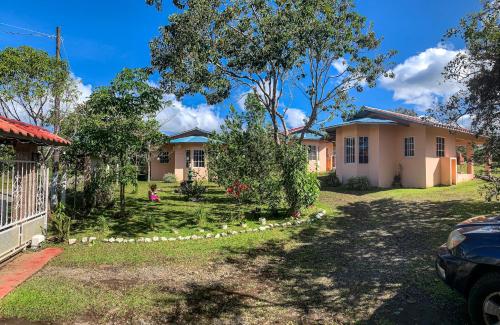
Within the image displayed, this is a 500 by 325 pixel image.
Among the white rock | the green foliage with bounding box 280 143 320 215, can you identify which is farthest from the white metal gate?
the green foliage with bounding box 280 143 320 215

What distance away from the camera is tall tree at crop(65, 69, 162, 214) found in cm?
902

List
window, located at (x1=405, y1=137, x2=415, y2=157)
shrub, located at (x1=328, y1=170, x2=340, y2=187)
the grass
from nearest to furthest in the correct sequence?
the grass → window, located at (x1=405, y1=137, x2=415, y2=157) → shrub, located at (x1=328, y1=170, x2=340, y2=187)

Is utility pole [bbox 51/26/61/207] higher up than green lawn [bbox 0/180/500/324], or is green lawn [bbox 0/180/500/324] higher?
utility pole [bbox 51/26/61/207]

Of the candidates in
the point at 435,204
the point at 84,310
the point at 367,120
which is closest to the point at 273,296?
the point at 84,310

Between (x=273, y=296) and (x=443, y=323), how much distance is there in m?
2.09

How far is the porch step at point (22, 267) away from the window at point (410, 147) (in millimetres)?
15894

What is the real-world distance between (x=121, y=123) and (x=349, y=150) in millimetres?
13117

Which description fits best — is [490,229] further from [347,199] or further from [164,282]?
[347,199]

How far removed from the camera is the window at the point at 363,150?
18.3 meters

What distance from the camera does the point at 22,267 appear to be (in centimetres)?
620

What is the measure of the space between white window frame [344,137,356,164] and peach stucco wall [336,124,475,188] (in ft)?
0.57

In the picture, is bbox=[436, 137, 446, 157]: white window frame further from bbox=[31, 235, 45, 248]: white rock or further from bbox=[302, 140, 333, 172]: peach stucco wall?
bbox=[31, 235, 45, 248]: white rock

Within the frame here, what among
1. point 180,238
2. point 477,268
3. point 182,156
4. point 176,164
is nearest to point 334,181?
point 182,156

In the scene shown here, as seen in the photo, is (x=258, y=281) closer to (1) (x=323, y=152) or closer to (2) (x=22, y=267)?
(2) (x=22, y=267)
